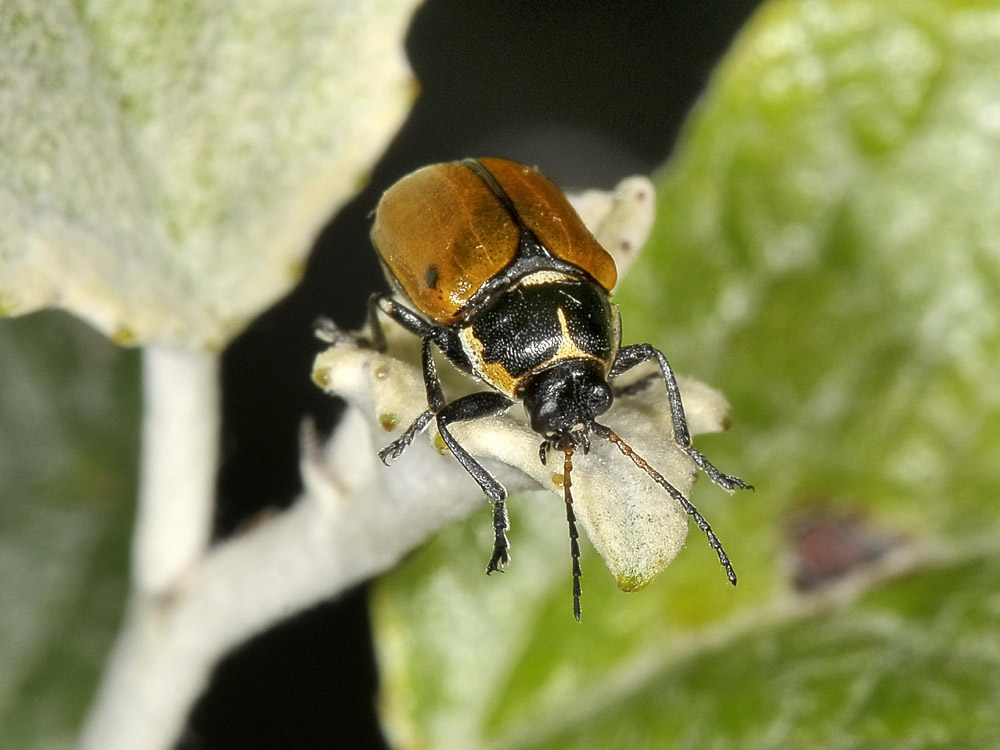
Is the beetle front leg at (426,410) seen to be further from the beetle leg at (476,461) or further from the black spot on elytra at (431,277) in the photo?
the black spot on elytra at (431,277)

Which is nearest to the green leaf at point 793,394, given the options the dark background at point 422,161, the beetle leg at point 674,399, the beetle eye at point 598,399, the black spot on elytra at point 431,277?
the beetle leg at point 674,399

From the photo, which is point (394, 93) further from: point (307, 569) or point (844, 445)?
point (844, 445)

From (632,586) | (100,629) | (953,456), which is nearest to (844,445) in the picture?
(953,456)

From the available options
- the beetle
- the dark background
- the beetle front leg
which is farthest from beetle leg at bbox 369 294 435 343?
the dark background

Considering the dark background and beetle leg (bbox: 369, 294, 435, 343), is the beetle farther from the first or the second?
the dark background

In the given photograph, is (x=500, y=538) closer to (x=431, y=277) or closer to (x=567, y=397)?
(x=567, y=397)

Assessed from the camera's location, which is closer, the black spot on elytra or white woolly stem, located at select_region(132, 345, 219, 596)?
white woolly stem, located at select_region(132, 345, 219, 596)

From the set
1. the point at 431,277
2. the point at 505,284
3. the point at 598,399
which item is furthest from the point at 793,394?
the point at 431,277
